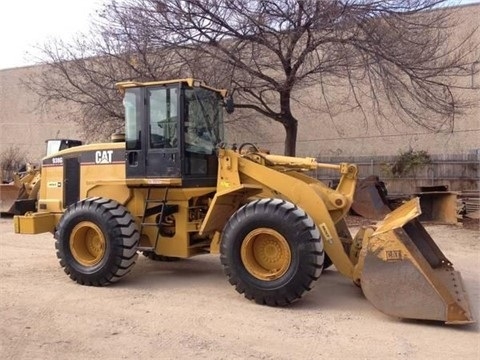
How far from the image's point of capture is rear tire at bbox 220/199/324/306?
5977mm

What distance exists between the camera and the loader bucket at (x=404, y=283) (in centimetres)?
535

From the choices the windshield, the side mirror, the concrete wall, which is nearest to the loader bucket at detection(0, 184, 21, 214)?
the concrete wall

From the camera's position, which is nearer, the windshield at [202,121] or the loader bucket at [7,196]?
the windshield at [202,121]

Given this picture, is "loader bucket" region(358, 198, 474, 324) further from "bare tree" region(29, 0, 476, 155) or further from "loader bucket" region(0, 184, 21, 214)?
"loader bucket" region(0, 184, 21, 214)

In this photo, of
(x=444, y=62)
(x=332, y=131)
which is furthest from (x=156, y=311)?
(x=332, y=131)

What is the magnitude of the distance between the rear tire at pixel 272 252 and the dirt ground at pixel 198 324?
23cm

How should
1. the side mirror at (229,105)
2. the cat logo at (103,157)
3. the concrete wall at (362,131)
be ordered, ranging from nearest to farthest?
the side mirror at (229,105)
the cat logo at (103,157)
the concrete wall at (362,131)

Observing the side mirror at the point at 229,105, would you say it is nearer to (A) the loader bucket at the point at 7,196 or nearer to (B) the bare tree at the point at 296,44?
(B) the bare tree at the point at 296,44

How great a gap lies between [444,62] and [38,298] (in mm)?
11537

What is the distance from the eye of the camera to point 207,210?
24.4 feet

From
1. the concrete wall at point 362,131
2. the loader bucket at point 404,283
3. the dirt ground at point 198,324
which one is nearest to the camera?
the dirt ground at point 198,324

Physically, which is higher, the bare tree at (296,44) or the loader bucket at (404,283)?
the bare tree at (296,44)

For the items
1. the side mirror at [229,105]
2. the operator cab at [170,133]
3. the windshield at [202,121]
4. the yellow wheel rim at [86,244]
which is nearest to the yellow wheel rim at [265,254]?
the operator cab at [170,133]

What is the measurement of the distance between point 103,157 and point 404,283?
4.37 m
